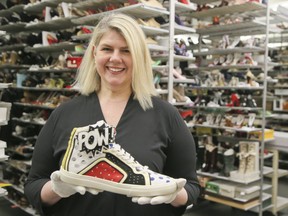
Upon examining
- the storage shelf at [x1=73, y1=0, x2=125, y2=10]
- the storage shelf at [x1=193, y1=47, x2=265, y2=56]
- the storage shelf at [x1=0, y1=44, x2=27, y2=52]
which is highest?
the storage shelf at [x1=73, y1=0, x2=125, y2=10]

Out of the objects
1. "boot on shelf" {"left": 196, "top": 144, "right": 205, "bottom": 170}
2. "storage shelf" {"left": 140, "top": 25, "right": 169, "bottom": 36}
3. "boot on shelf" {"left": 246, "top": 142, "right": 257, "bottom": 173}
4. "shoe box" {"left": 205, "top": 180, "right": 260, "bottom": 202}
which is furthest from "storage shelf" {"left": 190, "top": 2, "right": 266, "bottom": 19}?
"shoe box" {"left": 205, "top": 180, "right": 260, "bottom": 202}

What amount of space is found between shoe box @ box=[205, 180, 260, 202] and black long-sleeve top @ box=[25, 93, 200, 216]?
2.73 m

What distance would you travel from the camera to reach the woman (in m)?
1.15

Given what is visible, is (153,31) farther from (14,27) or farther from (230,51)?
(14,27)

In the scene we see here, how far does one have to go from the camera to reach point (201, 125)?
4172 mm

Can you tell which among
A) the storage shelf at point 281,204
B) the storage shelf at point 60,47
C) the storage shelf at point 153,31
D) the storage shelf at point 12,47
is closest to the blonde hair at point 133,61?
the storage shelf at point 153,31

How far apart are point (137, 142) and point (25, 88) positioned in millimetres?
3688

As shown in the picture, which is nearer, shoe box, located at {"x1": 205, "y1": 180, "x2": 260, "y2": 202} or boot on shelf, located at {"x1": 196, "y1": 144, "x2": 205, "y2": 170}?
shoe box, located at {"x1": 205, "y1": 180, "x2": 260, "y2": 202}

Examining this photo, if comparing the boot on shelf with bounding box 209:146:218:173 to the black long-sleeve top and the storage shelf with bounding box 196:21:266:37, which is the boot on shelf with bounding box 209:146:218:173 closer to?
the storage shelf with bounding box 196:21:266:37

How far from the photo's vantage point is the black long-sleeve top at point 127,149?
1.14 m

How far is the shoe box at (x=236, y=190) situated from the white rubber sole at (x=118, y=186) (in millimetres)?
3041

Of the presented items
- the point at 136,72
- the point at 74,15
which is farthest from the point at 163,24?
the point at 136,72

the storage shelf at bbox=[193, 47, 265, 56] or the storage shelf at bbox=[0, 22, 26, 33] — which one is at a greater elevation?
the storage shelf at bbox=[0, 22, 26, 33]

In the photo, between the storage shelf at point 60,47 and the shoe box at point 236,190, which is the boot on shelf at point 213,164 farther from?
the storage shelf at point 60,47
